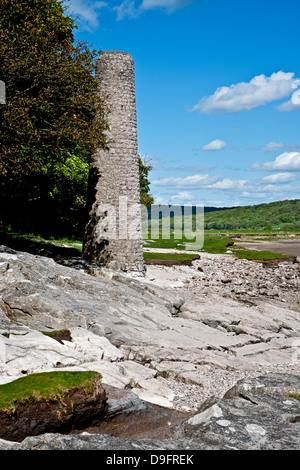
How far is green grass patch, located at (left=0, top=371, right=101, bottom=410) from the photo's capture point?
6.67 meters

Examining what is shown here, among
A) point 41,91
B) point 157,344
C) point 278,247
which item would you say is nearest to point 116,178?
point 41,91

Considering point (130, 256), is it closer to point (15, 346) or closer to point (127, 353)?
point (127, 353)

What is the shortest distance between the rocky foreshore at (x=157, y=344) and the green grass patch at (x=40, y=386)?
2.66ft

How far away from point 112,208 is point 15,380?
18.1 meters

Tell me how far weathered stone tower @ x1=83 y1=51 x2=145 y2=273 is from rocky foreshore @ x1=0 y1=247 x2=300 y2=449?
258 cm

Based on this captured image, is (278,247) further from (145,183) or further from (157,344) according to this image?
(157,344)

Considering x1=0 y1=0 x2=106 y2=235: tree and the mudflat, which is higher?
x1=0 y1=0 x2=106 y2=235: tree

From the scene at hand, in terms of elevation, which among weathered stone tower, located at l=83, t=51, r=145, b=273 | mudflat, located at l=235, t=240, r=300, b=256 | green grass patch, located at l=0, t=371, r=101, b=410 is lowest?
mudflat, located at l=235, t=240, r=300, b=256

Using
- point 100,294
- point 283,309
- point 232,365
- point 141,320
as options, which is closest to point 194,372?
point 232,365

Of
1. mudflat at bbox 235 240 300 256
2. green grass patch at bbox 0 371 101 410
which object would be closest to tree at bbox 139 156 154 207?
mudflat at bbox 235 240 300 256

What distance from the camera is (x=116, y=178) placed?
24984mm

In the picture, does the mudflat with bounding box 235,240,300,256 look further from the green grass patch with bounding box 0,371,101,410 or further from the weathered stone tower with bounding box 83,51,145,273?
the green grass patch with bounding box 0,371,101,410

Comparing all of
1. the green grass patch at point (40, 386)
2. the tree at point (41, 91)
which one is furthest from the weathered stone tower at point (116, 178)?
the green grass patch at point (40, 386)

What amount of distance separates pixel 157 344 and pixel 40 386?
6.36 meters
